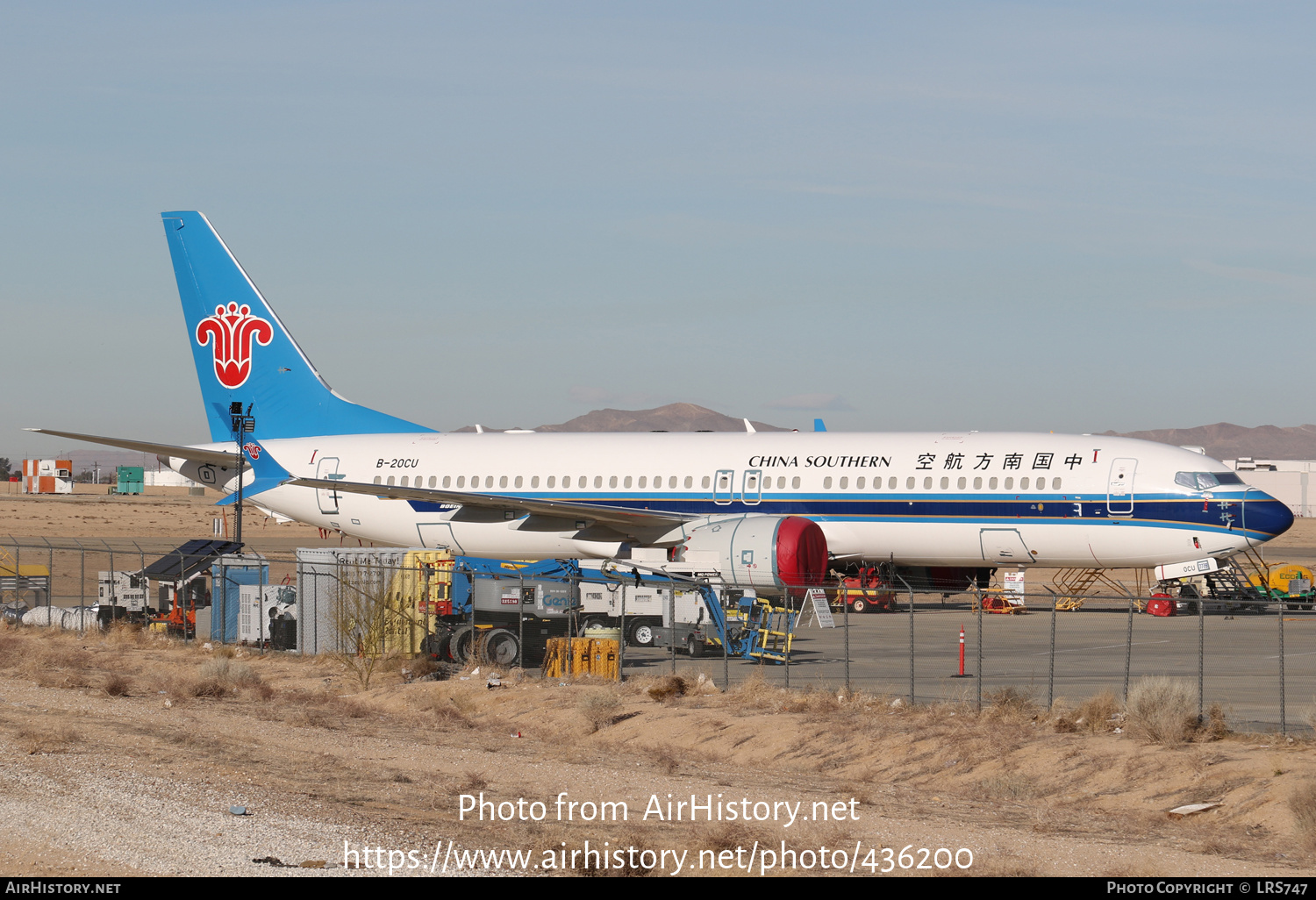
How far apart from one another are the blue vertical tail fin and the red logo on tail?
0.03 m

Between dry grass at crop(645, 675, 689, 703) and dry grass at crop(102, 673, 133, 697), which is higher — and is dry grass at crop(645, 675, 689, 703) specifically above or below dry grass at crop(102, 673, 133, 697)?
above

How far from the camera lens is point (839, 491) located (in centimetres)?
3647

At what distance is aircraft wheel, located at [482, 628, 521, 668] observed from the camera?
2870 cm

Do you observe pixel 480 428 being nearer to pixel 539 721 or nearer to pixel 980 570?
pixel 980 570

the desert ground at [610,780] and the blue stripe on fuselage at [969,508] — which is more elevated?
the blue stripe on fuselage at [969,508]

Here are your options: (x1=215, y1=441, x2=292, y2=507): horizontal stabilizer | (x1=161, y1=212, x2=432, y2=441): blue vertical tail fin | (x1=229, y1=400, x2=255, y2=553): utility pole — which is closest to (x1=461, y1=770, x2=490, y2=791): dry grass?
(x1=229, y1=400, x2=255, y2=553): utility pole

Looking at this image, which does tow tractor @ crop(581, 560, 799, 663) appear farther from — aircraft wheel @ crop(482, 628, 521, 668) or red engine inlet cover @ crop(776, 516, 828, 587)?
aircraft wheel @ crop(482, 628, 521, 668)

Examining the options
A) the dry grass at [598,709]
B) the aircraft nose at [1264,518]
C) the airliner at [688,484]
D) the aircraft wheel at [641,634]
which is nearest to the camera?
the dry grass at [598,709]

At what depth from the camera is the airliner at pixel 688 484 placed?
112ft

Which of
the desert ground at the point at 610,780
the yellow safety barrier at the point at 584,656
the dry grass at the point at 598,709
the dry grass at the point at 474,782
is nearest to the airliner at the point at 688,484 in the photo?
the yellow safety barrier at the point at 584,656

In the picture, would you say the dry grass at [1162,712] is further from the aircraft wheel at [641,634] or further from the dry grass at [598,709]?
the aircraft wheel at [641,634]

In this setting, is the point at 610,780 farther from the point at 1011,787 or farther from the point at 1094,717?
the point at 1094,717

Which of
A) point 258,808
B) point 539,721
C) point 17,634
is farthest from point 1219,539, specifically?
point 17,634

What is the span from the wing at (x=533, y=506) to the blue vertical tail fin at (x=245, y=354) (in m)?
8.08
